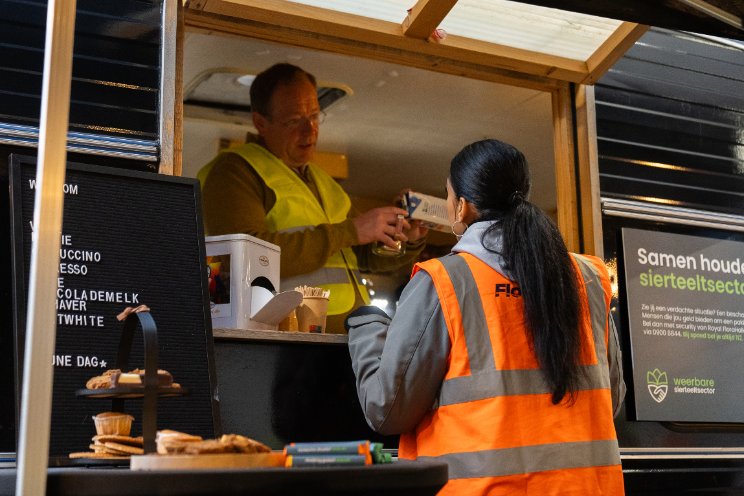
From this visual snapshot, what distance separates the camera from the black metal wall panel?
3080 mm

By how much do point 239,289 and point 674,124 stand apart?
7.23 ft

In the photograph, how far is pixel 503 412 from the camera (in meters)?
2.49

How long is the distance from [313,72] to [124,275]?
2498 mm

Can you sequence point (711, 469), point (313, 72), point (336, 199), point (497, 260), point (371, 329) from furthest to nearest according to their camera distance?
point (313, 72) → point (336, 199) → point (711, 469) → point (371, 329) → point (497, 260)

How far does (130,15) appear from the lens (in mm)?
3279

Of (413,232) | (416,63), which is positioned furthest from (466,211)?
(413,232)

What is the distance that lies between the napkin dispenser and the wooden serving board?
145 cm

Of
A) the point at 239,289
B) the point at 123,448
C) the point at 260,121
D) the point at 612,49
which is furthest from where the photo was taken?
the point at 260,121

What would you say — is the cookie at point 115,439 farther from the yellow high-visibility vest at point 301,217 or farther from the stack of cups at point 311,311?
the yellow high-visibility vest at point 301,217

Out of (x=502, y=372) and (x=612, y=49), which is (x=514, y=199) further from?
(x=612, y=49)

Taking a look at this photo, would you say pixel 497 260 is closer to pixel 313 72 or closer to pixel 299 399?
pixel 299 399

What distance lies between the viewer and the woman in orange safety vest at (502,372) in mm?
2492

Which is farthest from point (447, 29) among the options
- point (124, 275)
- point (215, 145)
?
point (215, 145)

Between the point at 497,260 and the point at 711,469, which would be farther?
the point at 711,469
